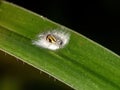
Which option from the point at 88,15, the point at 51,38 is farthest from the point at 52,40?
the point at 88,15

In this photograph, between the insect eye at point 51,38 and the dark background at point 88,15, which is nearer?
the insect eye at point 51,38

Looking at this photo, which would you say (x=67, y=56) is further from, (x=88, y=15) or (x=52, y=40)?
(x=88, y=15)

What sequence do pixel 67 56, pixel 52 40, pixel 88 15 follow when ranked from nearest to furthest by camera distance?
pixel 67 56 → pixel 52 40 → pixel 88 15

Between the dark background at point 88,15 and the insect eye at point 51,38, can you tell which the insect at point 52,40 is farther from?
the dark background at point 88,15

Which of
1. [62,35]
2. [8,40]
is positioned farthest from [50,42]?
[8,40]

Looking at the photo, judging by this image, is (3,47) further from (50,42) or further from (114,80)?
(114,80)

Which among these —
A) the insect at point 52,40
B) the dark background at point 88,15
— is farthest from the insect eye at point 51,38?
the dark background at point 88,15

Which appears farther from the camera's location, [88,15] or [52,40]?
[88,15]
